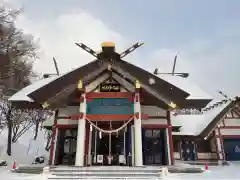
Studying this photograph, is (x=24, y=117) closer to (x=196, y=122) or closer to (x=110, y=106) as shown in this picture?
(x=110, y=106)

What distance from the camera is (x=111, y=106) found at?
1320cm

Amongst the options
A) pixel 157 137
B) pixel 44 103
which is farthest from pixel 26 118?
pixel 157 137

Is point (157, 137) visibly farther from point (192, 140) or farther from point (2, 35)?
point (2, 35)

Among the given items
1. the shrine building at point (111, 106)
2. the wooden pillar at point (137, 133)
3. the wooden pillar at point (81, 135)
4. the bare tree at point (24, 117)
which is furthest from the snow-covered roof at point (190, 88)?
the bare tree at point (24, 117)

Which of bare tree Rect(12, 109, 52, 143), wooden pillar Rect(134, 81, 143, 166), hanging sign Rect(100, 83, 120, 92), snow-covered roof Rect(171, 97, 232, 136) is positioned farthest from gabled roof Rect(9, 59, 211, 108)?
bare tree Rect(12, 109, 52, 143)

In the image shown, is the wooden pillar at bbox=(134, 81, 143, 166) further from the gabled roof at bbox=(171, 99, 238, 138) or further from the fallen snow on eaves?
the fallen snow on eaves

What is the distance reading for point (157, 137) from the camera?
14141mm

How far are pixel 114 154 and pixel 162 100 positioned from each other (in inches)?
174

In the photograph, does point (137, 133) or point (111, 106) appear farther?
point (111, 106)

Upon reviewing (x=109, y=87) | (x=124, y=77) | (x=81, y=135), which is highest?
(x=124, y=77)

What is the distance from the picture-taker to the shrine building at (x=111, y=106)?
41.4ft

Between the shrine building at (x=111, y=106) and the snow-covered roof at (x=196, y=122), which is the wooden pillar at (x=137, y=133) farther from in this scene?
the snow-covered roof at (x=196, y=122)

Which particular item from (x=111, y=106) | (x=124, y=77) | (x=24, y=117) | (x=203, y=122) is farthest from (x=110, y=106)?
(x=24, y=117)

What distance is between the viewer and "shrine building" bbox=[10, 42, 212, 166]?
1262 cm
